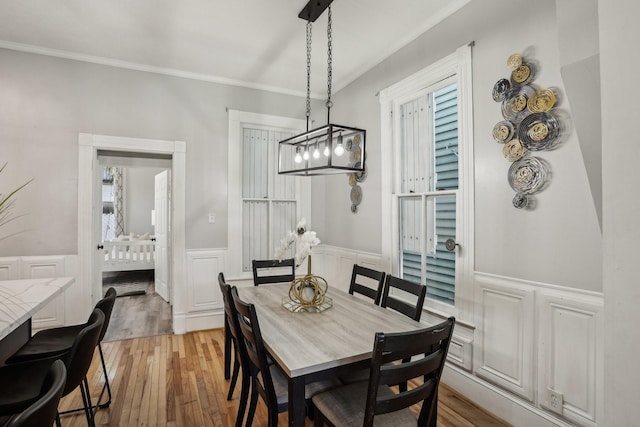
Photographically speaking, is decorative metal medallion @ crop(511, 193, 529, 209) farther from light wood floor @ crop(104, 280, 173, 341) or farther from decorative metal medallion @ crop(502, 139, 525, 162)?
light wood floor @ crop(104, 280, 173, 341)

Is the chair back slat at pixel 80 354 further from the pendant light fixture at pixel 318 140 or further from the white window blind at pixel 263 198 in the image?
the white window blind at pixel 263 198

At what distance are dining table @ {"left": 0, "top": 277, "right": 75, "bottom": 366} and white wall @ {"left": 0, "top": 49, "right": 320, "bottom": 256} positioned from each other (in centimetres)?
125

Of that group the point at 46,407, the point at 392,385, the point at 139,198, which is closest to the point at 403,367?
the point at 392,385

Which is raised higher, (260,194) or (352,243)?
(260,194)

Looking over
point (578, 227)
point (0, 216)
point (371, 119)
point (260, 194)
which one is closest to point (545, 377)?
point (578, 227)

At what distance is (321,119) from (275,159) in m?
0.88

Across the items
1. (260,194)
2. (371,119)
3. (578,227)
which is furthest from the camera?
(260,194)

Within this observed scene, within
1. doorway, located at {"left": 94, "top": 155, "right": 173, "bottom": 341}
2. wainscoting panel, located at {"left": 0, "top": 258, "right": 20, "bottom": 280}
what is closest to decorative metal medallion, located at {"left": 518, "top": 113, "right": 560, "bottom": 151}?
doorway, located at {"left": 94, "top": 155, "right": 173, "bottom": 341}

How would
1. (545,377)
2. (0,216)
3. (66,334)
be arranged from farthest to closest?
(0,216), (66,334), (545,377)

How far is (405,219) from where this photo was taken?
315 cm

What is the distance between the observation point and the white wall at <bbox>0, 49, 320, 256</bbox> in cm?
Result: 324

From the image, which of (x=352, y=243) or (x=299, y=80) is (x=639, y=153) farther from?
(x=299, y=80)

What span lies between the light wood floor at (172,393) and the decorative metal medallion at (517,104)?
2010 millimetres

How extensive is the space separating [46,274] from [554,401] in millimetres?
4382
